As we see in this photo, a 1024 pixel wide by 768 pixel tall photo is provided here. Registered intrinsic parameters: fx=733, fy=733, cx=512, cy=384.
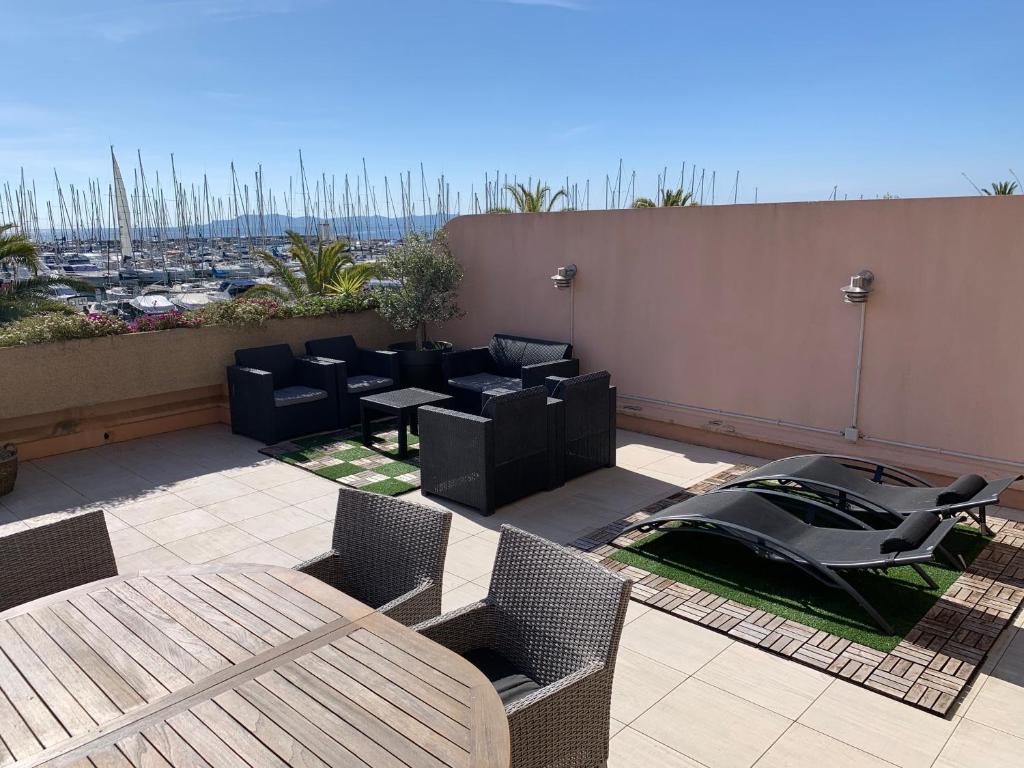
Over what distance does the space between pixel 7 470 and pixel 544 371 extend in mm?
5420

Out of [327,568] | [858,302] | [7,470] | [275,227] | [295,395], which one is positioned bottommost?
[7,470]

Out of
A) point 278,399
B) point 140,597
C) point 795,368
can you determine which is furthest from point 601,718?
point 278,399

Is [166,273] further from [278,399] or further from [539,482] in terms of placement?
[539,482]

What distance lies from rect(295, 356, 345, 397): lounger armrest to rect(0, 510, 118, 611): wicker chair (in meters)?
5.23

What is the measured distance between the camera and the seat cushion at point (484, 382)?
868 centimetres

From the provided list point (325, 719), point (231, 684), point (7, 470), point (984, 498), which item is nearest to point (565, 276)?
point (984, 498)

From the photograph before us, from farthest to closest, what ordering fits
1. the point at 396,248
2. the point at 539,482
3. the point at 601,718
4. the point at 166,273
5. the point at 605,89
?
the point at 166,273, the point at 605,89, the point at 396,248, the point at 539,482, the point at 601,718

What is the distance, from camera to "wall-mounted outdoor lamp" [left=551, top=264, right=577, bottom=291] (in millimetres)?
9141

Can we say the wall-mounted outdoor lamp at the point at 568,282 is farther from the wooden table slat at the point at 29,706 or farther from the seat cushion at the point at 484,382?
the wooden table slat at the point at 29,706

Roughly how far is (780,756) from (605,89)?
23.3 metres

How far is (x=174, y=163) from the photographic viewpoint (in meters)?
33.1

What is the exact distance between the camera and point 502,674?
9.84ft

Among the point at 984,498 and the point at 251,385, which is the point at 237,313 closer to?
the point at 251,385

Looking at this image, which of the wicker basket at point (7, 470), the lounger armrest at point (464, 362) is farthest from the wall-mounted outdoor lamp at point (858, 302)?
the wicker basket at point (7, 470)
